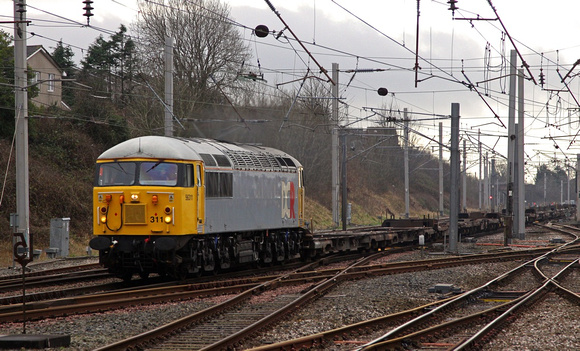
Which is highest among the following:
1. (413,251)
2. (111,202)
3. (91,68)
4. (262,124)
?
(91,68)

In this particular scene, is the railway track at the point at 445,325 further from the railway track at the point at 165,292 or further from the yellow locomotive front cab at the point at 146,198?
the yellow locomotive front cab at the point at 146,198

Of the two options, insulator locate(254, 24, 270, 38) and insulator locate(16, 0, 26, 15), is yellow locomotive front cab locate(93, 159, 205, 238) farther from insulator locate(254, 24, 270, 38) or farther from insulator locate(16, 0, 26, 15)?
insulator locate(254, 24, 270, 38)

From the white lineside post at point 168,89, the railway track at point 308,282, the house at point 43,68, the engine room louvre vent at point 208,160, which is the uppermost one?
the house at point 43,68

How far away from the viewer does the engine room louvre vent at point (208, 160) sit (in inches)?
800

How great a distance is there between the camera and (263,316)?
13695 mm

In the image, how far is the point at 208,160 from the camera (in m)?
20.6

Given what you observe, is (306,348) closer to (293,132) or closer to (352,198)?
(293,132)

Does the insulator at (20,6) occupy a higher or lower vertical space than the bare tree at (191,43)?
lower

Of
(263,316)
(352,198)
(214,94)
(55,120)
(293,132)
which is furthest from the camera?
(352,198)

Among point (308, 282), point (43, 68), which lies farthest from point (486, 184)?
point (308, 282)

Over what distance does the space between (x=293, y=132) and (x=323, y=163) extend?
29.0 ft

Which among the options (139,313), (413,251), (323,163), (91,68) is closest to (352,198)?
(323,163)

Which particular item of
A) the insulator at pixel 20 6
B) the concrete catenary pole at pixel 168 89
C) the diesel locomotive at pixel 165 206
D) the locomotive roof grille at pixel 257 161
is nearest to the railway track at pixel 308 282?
the diesel locomotive at pixel 165 206

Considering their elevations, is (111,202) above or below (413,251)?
above
